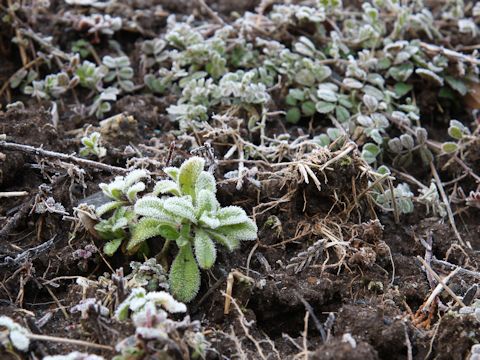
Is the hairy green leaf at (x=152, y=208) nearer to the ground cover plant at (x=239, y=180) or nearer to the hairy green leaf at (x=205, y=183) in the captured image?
the ground cover plant at (x=239, y=180)

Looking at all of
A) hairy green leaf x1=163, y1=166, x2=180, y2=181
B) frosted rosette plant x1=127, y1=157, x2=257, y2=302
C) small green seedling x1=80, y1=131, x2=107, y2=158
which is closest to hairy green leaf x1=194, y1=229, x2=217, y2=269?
frosted rosette plant x1=127, y1=157, x2=257, y2=302

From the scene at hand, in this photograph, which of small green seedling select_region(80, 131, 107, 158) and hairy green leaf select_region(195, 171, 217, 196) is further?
small green seedling select_region(80, 131, 107, 158)

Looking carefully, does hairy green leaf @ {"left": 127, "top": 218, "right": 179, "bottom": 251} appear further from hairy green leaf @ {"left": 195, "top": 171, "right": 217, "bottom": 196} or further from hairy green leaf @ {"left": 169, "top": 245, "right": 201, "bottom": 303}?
hairy green leaf @ {"left": 195, "top": 171, "right": 217, "bottom": 196}

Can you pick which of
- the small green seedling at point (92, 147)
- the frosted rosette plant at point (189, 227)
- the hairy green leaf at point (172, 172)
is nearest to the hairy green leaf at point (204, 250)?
the frosted rosette plant at point (189, 227)

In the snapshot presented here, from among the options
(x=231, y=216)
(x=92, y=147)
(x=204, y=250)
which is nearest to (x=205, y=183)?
(x=231, y=216)

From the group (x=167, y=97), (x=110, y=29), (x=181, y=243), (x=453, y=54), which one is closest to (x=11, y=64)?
(x=110, y=29)

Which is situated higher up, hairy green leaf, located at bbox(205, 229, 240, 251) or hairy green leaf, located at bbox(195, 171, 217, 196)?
hairy green leaf, located at bbox(195, 171, 217, 196)

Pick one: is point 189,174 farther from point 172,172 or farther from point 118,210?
point 118,210

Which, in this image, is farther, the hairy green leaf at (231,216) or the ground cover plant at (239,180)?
the hairy green leaf at (231,216)
